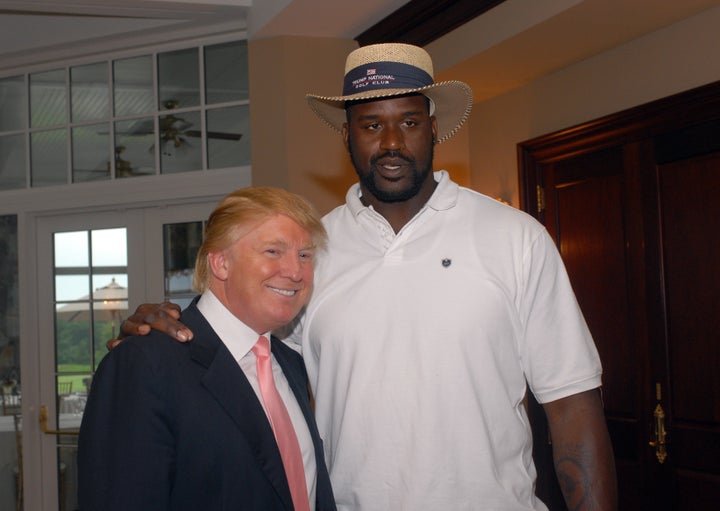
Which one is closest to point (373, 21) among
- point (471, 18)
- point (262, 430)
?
point (471, 18)

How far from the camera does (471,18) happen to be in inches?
161

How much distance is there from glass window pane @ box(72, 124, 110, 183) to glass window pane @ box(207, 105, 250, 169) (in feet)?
2.32

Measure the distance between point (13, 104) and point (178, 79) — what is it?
47.2 inches

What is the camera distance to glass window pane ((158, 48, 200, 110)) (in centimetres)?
509

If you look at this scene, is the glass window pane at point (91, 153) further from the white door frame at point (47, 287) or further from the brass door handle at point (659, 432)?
the brass door handle at point (659, 432)

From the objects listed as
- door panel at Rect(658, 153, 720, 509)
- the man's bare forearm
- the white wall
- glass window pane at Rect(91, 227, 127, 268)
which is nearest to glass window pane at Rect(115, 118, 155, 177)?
glass window pane at Rect(91, 227, 127, 268)

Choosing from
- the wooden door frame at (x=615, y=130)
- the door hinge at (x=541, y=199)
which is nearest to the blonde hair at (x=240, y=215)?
the wooden door frame at (x=615, y=130)

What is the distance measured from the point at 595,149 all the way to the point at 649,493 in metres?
1.62

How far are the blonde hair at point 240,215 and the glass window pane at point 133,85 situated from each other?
3534 mm

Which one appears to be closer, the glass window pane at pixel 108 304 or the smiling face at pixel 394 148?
the smiling face at pixel 394 148

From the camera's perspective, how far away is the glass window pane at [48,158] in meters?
5.39

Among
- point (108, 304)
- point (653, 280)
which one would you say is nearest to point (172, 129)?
point (108, 304)

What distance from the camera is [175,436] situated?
159 centimetres

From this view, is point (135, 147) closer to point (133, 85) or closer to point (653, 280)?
point (133, 85)
